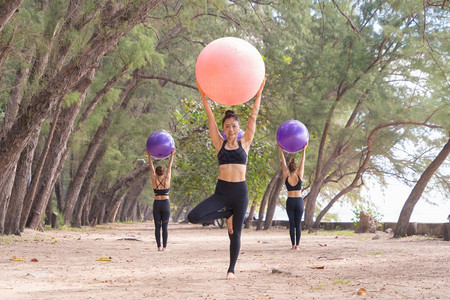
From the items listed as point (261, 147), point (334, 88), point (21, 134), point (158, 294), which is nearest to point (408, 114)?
point (334, 88)

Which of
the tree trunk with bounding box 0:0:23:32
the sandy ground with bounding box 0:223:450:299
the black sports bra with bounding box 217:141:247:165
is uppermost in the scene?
the tree trunk with bounding box 0:0:23:32

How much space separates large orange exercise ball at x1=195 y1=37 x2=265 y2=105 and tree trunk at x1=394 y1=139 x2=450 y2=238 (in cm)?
862

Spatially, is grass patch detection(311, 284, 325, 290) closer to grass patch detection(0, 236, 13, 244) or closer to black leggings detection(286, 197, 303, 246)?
black leggings detection(286, 197, 303, 246)

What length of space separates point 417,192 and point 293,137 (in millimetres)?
5334

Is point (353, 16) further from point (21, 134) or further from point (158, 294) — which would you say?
point (158, 294)

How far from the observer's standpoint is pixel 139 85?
18109 millimetres

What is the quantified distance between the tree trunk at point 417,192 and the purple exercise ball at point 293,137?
4.85 meters

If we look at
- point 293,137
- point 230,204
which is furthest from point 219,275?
point 293,137

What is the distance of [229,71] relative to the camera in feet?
18.3

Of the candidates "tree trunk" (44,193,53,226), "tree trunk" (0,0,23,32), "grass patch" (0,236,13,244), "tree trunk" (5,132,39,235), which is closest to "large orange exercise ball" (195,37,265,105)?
"tree trunk" (0,0,23,32)

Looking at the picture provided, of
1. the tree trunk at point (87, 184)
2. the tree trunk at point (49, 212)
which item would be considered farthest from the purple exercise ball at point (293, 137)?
the tree trunk at point (87, 184)

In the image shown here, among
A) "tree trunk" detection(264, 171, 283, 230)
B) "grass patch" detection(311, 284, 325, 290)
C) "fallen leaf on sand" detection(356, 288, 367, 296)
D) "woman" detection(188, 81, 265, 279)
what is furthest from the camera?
"tree trunk" detection(264, 171, 283, 230)

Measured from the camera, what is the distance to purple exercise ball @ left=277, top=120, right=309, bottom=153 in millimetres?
9734

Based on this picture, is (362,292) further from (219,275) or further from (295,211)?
(295,211)
